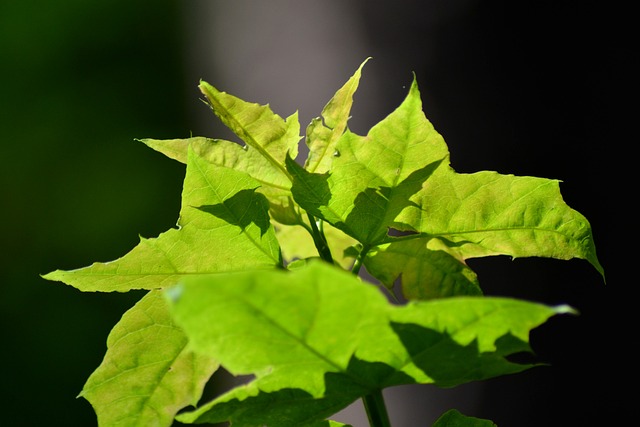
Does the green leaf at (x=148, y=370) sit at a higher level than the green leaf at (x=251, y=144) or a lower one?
lower

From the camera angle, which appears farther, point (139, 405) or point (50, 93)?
point (50, 93)

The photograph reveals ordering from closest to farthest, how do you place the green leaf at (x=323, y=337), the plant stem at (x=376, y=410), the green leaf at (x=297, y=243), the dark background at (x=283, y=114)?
the green leaf at (x=323, y=337) < the plant stem at (x=376, y=410) < the green leaf at (x=297, y=243) < the dark background at (x=283, y=114)

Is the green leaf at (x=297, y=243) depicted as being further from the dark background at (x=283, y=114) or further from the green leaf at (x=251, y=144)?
the dark background at (x=283, y=114)

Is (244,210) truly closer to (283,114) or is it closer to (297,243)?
(297,243)

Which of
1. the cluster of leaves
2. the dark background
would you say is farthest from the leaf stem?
the dark background

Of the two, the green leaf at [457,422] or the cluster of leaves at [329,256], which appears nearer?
the cluster of leaves at [329,256]

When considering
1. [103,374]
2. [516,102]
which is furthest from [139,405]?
[516,102]

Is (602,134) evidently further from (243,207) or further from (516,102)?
(243,207)

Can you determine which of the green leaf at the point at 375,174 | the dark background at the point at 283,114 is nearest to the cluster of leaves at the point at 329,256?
the green leaf at the point at 375,174
